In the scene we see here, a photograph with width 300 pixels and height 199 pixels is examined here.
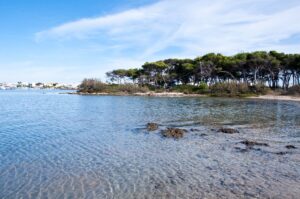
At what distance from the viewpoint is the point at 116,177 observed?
34.3 feet

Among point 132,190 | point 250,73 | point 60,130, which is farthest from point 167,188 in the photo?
point 250,73

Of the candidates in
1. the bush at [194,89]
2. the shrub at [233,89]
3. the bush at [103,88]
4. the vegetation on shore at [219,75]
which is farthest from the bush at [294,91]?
the bush at [103,88]

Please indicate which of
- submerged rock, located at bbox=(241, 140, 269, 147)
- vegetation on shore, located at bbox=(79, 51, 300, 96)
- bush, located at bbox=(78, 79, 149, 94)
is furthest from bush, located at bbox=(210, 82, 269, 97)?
submerged rock, located at bbox=(241, 140, 269, 147)

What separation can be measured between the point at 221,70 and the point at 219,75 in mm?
5328

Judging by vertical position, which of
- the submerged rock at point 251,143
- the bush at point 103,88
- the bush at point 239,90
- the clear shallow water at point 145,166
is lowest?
the submerged rock at point 251,143

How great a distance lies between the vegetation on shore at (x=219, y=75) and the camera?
72.9 metres

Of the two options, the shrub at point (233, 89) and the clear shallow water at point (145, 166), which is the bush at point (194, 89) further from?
the clear shallow water at point (145, 166)

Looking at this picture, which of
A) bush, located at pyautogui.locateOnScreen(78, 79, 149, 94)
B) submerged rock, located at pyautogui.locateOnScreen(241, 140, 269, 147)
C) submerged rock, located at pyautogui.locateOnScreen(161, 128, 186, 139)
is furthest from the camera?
bush, located at pyautogui.locateOnScreen(78, 79, 149, 94)

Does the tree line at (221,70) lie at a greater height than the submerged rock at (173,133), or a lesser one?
greater

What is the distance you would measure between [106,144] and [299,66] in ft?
214

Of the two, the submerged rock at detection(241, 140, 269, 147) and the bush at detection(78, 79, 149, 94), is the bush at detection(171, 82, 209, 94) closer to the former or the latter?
the bush at detection(78, 79, 149, 94)

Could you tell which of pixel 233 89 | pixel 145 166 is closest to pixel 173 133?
pixel 145 166

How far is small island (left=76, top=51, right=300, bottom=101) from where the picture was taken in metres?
72.0

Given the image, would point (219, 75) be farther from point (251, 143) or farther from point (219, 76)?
point (251, 143)
